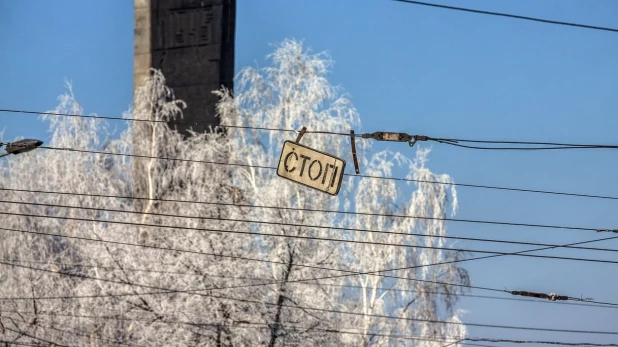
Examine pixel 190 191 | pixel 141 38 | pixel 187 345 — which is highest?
pixel 141 38

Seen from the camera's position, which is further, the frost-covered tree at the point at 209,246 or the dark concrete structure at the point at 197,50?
the dark concrete structure at the point at 197,50

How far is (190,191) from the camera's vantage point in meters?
39.7

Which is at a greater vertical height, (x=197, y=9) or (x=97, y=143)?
(x=197, y=9)

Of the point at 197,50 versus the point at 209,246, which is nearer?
the point at 209,246

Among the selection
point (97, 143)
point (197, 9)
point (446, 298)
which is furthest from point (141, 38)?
point (446, 298)

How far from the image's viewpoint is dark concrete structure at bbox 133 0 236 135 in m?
50.3

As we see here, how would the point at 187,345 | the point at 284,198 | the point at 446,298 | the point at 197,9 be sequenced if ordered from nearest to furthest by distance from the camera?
the point at 187,345
the point at 284,198
the point at 446,298
the point at 197,9

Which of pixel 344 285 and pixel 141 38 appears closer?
pixel 344 285

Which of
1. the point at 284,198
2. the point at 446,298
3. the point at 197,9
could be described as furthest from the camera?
the point at 197,9

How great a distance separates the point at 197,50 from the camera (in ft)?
166

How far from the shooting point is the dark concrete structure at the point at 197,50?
165 feet

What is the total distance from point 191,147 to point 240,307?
9218 mm

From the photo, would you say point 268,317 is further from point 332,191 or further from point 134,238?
point 332,191

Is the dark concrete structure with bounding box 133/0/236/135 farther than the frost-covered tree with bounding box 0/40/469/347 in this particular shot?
Yes
